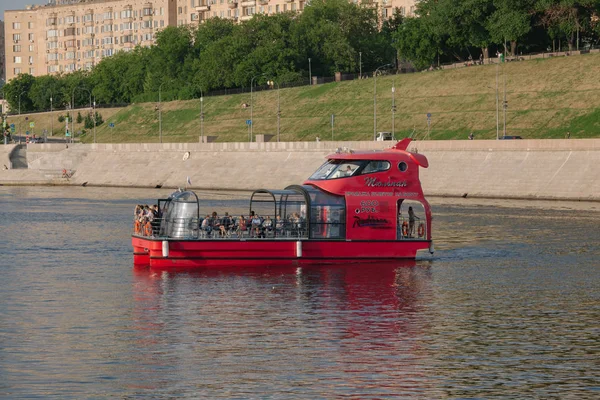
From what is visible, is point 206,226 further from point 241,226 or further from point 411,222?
point 411,222

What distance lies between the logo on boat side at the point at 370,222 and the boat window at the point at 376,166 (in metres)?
2.15

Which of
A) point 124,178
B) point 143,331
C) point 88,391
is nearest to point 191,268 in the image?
point 143,331

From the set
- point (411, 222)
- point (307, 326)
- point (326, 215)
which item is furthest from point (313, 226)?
point (307, 326)

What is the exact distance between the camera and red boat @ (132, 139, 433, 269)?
169ft

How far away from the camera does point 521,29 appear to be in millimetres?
172500

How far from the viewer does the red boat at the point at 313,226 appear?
169 feet

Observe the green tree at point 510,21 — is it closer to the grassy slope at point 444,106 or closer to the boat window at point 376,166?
the grassy slope at point 444,106

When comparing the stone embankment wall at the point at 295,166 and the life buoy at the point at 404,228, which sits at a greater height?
the stone embankment wall at the point at 295,166

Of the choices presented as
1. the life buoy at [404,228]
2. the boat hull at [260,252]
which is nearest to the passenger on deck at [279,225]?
the boat hull at [260,252]

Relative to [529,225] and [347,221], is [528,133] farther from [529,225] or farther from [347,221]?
[347,221]

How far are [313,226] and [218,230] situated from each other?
170 inches

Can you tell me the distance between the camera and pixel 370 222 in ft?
174

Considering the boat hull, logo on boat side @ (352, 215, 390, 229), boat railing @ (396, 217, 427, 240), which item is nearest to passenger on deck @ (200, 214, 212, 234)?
the boat hull

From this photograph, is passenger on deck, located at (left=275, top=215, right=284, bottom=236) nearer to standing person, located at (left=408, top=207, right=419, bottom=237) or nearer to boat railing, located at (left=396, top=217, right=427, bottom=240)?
boat railing, located at (left=396, top=217, right=427, bottom=240)
